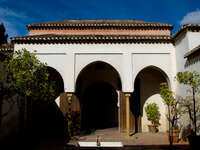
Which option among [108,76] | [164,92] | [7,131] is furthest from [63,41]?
[164,92]

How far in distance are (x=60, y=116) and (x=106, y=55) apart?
4.48 meters

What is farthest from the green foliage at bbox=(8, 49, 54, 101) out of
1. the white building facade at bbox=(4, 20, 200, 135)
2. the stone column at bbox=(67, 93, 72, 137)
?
the white building facade at bbox=(4, 20, 200, 135)

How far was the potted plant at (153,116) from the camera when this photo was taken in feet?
35.3

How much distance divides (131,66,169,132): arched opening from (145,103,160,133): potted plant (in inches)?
→ 12.8

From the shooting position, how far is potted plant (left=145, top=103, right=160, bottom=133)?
10.8 metres

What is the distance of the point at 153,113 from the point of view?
35.2ft

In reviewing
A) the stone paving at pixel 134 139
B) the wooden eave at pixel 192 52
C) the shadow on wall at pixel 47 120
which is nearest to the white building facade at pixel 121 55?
the wooden eave at pixel 192 52

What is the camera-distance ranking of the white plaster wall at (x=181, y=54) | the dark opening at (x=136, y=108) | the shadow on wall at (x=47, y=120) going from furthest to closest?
the dark opening at (x=136, y=108), the shadow on wall at (x=47, y=120), the white plaster wall at (x=181, y=54)

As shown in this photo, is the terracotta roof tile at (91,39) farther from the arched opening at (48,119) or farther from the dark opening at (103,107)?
the dark opening at (103,107)

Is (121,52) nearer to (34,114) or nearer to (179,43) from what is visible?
Result: (179,43)

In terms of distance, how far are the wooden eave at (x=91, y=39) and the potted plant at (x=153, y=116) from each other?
152 inches

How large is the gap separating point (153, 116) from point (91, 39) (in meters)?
5.72

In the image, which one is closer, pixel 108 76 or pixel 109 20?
pixel 108 76

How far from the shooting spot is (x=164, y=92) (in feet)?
25.0
